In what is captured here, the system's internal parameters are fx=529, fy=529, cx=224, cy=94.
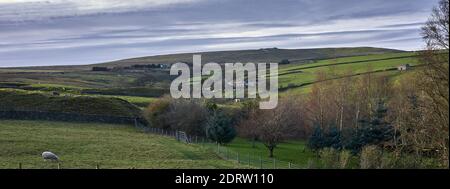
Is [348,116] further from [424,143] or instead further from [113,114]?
[424,143]

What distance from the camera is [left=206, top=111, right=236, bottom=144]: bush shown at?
231 feet

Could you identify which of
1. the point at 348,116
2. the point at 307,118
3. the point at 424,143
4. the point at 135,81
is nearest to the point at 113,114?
the point at 307,118

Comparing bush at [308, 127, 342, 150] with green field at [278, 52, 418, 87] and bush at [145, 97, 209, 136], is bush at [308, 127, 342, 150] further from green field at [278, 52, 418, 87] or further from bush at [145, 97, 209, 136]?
green field at [278, 52, 418, 87]

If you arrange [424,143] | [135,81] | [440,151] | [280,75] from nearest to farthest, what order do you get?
[440,151] < [424,143] < [280,75] < [135,81]

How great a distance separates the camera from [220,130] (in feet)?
230

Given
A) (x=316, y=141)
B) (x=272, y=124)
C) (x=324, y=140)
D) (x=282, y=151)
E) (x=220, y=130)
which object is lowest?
(x=282, y=151)

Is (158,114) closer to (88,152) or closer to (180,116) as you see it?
(180,116)

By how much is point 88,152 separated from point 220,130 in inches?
1160

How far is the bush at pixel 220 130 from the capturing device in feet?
231

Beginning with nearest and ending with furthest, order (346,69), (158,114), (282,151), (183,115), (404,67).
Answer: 1. (282,151)
2. (183,115)
3. (158,114)
4. (404,67)
5. (346,69)

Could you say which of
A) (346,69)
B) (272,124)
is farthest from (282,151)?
(346,69)
